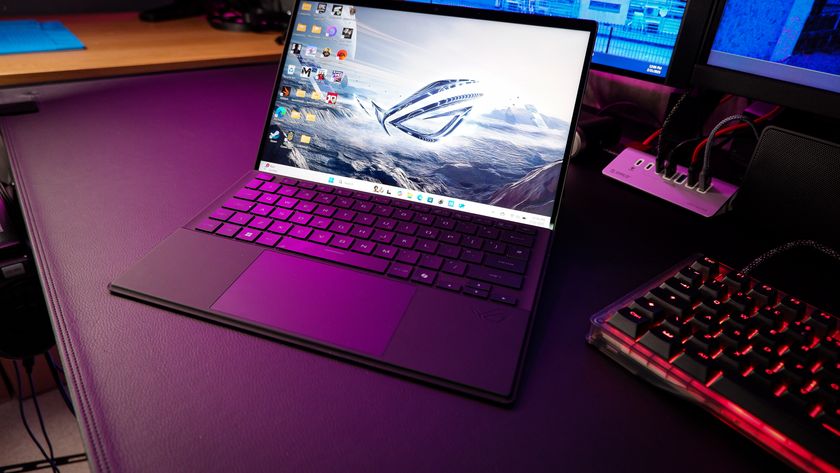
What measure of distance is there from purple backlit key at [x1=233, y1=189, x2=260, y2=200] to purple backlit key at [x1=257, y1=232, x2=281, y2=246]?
0.08 meters

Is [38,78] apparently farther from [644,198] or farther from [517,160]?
[644,198]

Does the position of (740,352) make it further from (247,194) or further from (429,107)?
(247,194)

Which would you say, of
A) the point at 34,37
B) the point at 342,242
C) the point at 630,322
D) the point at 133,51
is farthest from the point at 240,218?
the point at 34,37

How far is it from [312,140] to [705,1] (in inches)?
20.7

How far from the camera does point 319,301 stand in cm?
52

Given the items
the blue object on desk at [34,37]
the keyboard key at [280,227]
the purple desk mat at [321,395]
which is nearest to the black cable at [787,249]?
the purple desk mat at [321,395]

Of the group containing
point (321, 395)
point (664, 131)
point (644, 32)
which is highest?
point (644, 32)

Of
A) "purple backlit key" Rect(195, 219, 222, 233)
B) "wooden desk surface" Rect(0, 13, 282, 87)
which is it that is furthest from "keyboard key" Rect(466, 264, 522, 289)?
"wooden desk surface" Rect(0, 13, 282, 87)

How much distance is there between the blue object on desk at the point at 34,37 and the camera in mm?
1146

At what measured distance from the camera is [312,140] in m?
0.72

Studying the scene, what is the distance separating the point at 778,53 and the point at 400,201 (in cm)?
47

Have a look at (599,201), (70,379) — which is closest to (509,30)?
(599,201)

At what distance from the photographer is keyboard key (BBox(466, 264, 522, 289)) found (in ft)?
1.78

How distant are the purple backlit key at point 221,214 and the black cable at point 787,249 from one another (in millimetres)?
600
